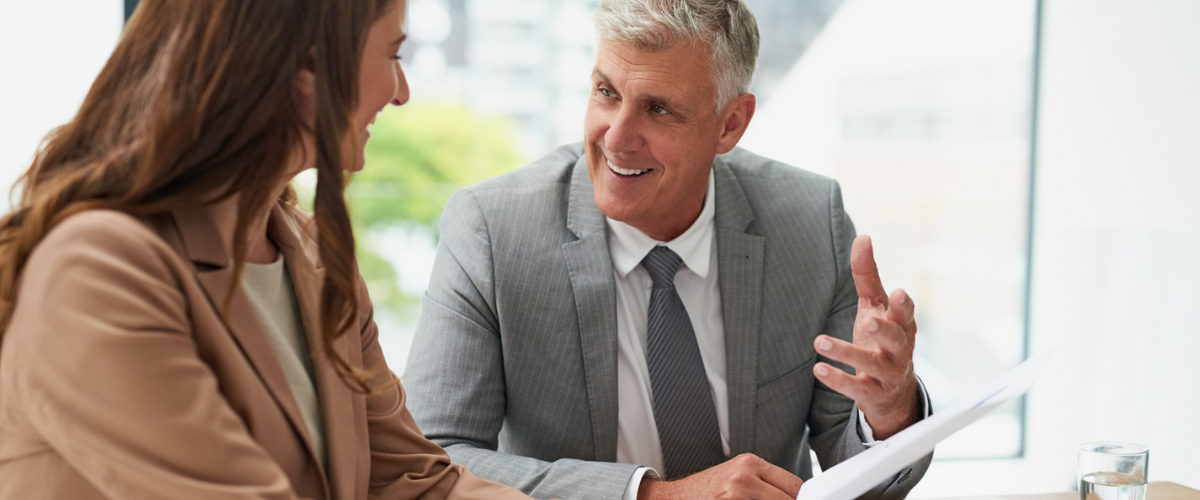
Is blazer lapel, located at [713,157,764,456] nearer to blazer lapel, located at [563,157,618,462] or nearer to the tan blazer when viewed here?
blazer lapel, located at [563,157,618,462]

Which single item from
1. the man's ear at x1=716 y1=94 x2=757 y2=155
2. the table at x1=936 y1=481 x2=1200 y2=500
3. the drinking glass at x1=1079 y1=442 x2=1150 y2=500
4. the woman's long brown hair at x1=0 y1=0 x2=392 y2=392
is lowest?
the table at x1=936 y1=481 x2=1200 y2=500

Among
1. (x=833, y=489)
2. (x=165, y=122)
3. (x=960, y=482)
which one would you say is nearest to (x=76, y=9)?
(x=165, y=122)

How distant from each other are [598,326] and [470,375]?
26 centimetres

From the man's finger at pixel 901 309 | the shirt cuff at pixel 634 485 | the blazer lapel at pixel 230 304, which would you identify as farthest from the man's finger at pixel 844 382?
the blazer lapel at pixel 230 304

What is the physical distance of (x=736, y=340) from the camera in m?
1.71

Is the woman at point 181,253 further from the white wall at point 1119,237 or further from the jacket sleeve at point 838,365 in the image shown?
the white wall at point 1119,237

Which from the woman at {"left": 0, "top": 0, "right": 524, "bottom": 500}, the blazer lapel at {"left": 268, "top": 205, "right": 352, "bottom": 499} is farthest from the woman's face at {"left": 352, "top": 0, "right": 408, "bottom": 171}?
the blazer lapel at {"left": 268, "top": 205, "right": 352, "bottom": 499}

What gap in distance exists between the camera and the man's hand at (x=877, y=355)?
128cm

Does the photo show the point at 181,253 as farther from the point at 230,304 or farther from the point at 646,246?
the point at 646,246

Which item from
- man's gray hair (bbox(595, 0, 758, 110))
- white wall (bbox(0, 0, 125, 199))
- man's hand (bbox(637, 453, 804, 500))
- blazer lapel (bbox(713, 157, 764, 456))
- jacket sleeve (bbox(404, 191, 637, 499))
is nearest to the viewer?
man's hand (bbox(637, 453, 804, 500))

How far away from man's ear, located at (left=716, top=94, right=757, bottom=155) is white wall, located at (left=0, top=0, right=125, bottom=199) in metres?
1.81

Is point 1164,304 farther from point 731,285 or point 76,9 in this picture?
point 76,9

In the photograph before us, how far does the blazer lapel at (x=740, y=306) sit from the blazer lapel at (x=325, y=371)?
805 millimetres

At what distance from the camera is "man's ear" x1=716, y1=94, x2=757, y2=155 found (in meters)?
1.77
